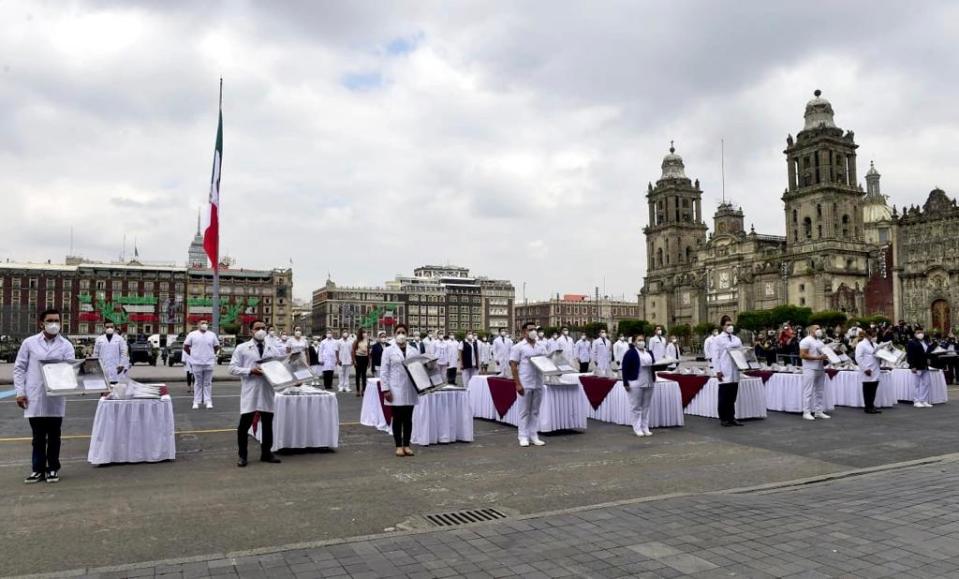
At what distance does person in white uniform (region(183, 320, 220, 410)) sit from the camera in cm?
1616

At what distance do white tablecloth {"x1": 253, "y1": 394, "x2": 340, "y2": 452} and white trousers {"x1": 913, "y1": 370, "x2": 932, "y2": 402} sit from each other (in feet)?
49.9

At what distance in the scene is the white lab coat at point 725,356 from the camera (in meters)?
13.5

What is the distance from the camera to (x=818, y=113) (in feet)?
262

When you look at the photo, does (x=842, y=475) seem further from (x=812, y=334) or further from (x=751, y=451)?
(x=812, y=334)

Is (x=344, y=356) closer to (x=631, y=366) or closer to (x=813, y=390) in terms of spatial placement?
(x=631, y=366)

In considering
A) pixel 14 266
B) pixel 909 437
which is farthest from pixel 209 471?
pixel 14 266

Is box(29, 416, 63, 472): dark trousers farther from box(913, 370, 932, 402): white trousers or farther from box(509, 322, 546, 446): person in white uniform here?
box(913, 370, 932, 402): white trousers

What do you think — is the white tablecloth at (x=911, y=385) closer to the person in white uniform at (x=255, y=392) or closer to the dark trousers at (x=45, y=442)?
the person in white uniform at (x=255, y=392)

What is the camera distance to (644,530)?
5.94m

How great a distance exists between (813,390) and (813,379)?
9.6 inches

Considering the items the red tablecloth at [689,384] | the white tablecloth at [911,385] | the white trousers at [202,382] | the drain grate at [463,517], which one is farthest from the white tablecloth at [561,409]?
the white tablecloth at [911,385]

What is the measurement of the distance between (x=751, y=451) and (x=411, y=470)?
5.44m

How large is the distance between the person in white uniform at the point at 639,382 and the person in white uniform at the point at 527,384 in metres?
1.91

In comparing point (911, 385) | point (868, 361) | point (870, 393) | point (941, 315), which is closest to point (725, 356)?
point (868, 361)
